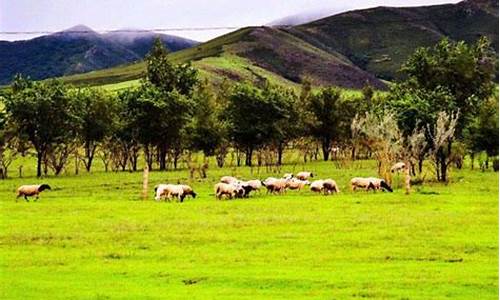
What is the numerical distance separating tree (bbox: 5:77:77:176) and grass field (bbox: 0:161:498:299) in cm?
2355

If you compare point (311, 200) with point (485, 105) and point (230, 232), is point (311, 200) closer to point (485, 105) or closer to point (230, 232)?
point (230, 232)

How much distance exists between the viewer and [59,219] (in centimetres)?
2847

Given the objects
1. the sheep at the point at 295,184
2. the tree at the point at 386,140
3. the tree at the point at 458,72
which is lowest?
the sheep at the point at 295,184

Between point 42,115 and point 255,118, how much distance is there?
23.2 meters

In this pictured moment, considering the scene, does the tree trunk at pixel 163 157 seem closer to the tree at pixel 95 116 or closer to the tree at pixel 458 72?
the tree at pixel 95 116

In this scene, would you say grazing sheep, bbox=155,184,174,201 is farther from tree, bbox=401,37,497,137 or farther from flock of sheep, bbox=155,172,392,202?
tree, bbox=401,37,497,137

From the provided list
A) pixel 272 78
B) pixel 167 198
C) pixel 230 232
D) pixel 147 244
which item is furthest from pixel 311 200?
pixel 272 78

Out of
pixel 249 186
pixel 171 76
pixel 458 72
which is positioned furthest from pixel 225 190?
pixel 171 76

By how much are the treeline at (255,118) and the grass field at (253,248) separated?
17384 mm

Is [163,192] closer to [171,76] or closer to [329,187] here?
[329,187]

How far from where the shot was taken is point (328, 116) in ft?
281

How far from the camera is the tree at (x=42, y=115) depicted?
5872 cm

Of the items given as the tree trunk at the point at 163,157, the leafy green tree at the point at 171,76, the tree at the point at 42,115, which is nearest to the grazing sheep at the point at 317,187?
the tree at the point at 42,115

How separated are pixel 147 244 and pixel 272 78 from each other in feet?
578
